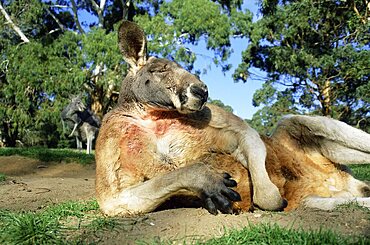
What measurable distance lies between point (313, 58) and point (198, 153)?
19.9 meters

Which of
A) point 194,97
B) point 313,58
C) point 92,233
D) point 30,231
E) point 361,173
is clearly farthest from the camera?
point 313,58

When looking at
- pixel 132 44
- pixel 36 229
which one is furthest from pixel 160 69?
pixel 36 229

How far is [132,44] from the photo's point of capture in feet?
11.6

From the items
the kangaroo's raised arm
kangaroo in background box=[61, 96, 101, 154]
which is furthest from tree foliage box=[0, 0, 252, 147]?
the kangaroo's raised arm

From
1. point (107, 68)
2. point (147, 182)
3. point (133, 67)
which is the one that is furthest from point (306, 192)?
point (107, 68)

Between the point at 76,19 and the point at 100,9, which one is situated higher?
the point at 100,9

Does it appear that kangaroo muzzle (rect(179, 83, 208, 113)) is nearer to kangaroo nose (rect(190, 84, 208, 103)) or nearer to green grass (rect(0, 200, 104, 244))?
kangaroo nose (rect(190, 84, 208, 103))

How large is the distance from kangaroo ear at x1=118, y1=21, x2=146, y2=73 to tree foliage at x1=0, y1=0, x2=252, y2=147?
1700 cm

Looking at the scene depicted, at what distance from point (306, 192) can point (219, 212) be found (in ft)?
3.25

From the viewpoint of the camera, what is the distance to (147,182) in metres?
2.88

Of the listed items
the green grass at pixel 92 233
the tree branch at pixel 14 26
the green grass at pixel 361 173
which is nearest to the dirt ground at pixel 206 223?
the green grass at pixel 92 233

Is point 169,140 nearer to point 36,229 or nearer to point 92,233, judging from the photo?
point 92,233

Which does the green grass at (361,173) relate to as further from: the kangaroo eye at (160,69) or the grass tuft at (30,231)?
the grass tuft at (30,231)

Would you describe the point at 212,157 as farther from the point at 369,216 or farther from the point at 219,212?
the point at 369,216
